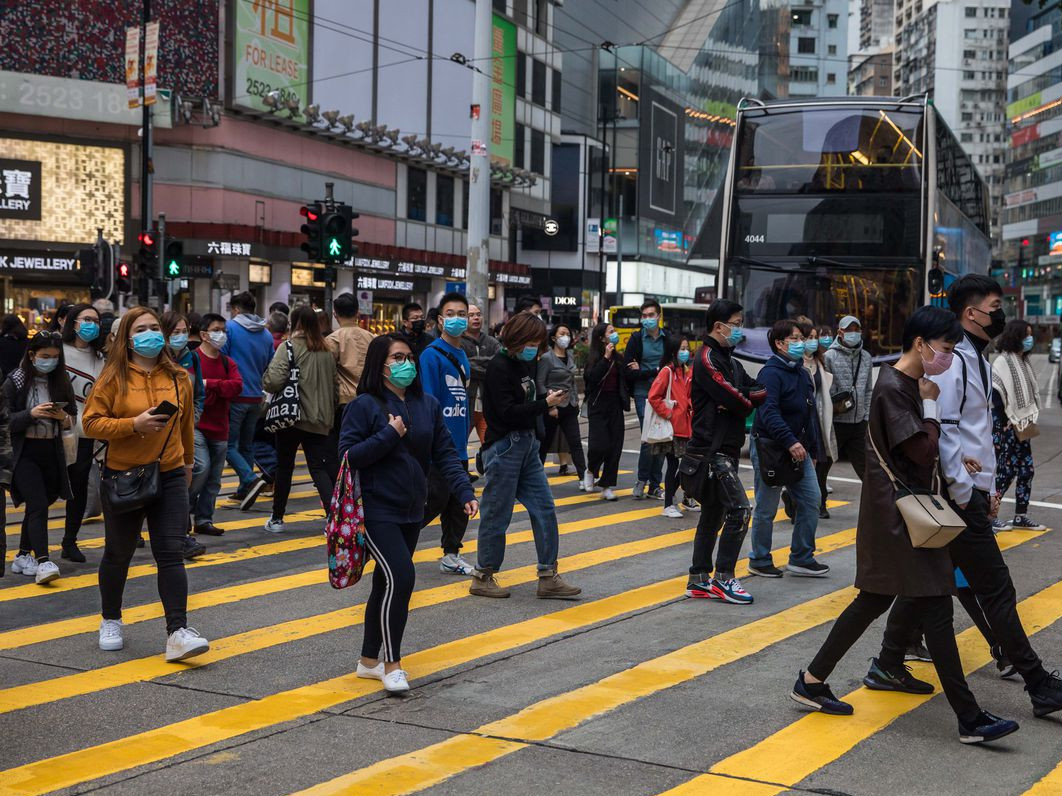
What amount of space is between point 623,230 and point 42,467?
75.3 metres

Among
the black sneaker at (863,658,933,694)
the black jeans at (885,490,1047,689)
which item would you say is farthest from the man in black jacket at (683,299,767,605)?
the black jeans at (885,490,1047,689)

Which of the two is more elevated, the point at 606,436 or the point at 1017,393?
the point at 1017,393

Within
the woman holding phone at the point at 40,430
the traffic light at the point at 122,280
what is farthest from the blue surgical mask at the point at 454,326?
the traffic light at the point at 122,280

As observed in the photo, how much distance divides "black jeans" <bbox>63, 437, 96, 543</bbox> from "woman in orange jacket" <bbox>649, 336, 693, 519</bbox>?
5.36 metres

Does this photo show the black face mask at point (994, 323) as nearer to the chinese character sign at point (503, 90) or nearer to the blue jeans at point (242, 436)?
the blue jeans at point (242, 436)

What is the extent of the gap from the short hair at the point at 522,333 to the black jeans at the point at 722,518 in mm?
1370

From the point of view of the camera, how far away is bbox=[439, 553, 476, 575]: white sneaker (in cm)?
956

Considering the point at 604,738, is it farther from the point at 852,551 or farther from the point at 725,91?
the point at 725,91

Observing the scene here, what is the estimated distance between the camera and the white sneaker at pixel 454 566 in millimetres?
9562

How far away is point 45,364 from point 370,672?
367 centimetres

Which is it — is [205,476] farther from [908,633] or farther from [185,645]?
[908,633]

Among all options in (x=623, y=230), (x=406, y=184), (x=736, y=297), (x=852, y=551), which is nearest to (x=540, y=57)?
(x=406, y=184)

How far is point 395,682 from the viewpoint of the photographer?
6.32 m

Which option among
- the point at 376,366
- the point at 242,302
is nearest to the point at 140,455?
the point at 376,366
